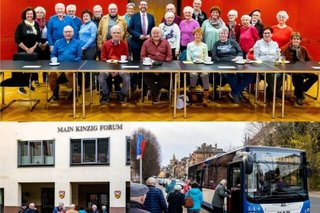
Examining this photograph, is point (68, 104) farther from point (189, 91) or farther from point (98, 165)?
point (98, 165)

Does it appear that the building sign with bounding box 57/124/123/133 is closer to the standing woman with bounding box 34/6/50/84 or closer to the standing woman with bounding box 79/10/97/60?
the standing woman with bounding box 79/10/97/60

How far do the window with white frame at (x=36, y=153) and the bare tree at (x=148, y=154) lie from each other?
2.26ft

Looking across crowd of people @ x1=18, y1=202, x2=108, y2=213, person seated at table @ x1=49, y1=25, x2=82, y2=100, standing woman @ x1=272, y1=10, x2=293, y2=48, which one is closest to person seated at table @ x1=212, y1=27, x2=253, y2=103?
standing woman @ x1=272, y1=10, x2=293, y2=48

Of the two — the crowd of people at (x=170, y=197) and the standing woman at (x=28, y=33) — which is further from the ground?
the standing woman at (x=28, y=33)

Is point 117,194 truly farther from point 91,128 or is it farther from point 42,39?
point 42,39

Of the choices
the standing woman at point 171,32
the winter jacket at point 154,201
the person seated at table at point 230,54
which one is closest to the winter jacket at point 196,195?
the winter jacket at point 154,201

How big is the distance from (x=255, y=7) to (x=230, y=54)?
415cm

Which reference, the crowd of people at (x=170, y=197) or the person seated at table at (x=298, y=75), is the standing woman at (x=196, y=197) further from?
the person seated at table at (x=298, y=75)

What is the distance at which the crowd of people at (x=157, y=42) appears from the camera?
24.4 ft

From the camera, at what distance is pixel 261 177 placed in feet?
14.0

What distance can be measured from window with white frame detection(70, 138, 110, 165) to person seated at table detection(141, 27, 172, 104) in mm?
2911

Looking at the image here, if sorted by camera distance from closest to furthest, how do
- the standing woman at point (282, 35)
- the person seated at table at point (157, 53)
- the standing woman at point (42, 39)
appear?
the person seated at table at point (157, 53), the standing woman at point (282, 35), the standing woman at point (42, 39)

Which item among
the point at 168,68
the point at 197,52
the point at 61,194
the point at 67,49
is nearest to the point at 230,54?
the point at 197,52

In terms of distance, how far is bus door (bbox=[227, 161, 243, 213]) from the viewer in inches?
167
